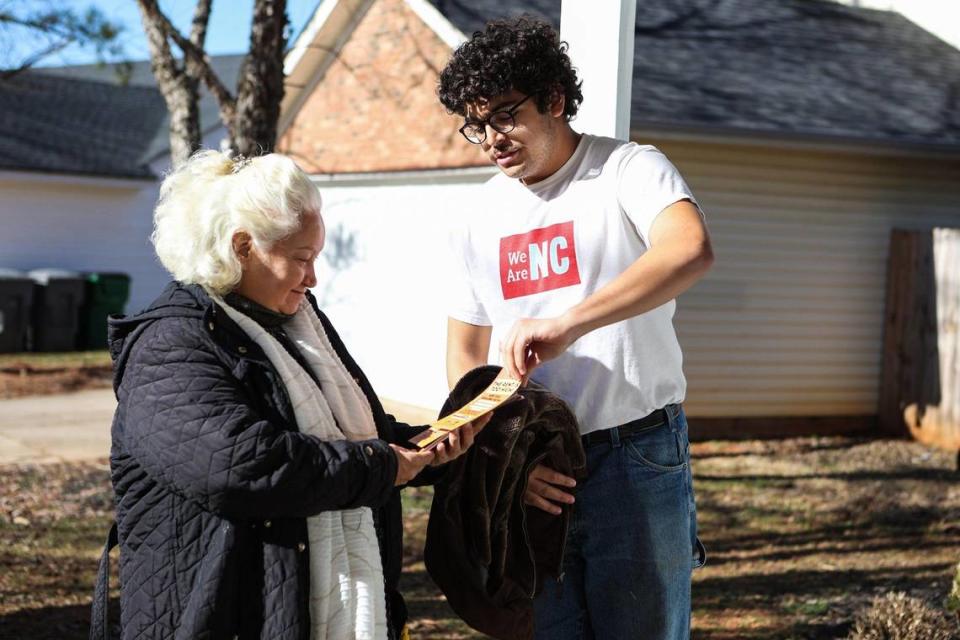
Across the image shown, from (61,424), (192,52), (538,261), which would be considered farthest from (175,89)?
(538,261)

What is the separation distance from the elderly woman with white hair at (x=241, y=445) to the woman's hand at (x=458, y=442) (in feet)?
0.03

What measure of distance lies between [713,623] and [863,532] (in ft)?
7.48

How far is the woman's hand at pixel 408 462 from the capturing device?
2289 millimetres

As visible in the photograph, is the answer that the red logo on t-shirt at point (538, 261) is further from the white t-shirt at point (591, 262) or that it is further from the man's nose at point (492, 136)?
the man's nose at point (492, 136)

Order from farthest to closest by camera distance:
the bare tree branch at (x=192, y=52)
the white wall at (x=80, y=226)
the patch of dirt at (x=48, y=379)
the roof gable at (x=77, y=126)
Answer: the roof gable at (x=77, y=126) < the white wall at (x=80, y=226) < the patch of dirt at (x=48, y=379) < the bare tree branch at (x=192, y=52)

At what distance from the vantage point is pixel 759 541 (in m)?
6.89

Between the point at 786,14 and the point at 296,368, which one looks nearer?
the point at 296,368

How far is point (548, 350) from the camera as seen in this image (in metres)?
2.41

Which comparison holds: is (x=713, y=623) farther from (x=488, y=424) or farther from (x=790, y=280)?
(x=790, y=280)

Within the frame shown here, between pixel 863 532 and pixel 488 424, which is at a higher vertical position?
pixel 488 424

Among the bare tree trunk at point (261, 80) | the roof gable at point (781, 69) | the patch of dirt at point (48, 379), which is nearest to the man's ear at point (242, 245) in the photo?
the bare tree trunk at point (261, 80)

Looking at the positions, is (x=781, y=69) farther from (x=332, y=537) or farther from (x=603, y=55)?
(x=332, y=537)

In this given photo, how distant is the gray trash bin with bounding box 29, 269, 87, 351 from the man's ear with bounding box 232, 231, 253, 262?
1551 cm

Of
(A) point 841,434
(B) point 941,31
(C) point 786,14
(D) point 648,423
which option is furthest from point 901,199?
(D) point 648,423
